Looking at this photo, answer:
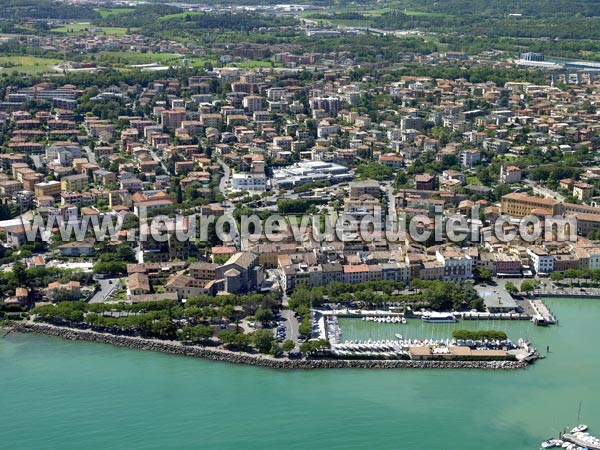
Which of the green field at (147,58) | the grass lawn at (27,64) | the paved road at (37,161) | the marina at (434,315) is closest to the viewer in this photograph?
the marina at (434,315)

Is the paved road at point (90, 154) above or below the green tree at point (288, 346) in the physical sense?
above

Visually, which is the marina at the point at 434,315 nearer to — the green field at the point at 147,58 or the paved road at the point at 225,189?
the paved road at the point at 225,189

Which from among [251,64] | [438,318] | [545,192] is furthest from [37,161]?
[251,64]

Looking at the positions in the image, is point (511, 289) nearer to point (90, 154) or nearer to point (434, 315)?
point (434, 315)

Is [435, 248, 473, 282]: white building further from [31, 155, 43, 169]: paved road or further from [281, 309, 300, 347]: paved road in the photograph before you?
[31, 155, 43, 169]: paved road

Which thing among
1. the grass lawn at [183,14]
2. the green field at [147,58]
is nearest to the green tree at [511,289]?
the green field at [147,58]

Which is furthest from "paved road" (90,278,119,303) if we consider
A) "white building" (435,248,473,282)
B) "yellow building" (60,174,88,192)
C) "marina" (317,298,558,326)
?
"yellow building" (60,174,88,192)

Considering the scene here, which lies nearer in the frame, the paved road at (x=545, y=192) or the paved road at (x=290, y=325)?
the paved road at (x=290, y=325)
